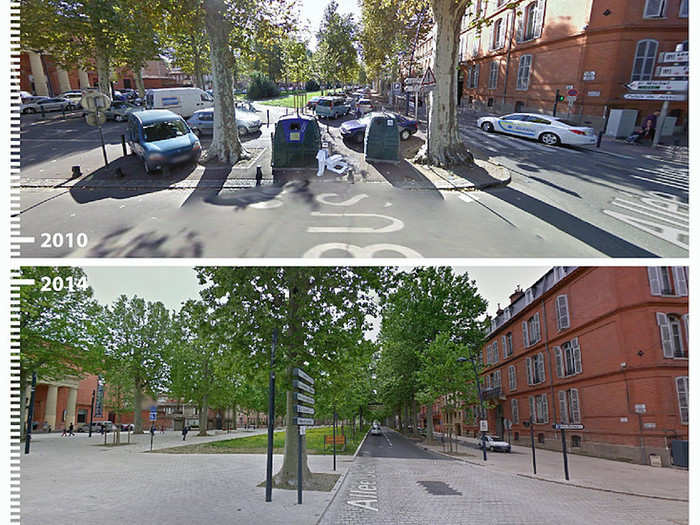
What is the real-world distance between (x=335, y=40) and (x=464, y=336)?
142ft

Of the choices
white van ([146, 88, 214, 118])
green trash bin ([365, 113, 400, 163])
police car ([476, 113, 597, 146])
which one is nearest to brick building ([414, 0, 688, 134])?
police car ([476, 113, 597, 146])

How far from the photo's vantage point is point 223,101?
16703 mm

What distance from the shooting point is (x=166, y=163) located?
1488cm

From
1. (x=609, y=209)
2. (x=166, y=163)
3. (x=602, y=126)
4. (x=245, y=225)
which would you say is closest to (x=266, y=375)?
(x=245, y=225)

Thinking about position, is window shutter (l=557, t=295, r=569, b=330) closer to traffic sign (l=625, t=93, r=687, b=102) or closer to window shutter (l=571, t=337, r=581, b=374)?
window shutter (l=571, t=337, r=581, b=374)

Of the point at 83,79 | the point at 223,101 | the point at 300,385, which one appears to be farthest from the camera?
the point at 83,79

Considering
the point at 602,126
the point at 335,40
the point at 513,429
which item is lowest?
the point at 513,429

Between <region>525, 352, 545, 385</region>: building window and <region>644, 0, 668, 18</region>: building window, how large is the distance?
2008cm

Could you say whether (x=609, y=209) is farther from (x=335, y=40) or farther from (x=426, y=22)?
(x=335, y=40)

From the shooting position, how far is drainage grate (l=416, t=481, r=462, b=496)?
33.3ft

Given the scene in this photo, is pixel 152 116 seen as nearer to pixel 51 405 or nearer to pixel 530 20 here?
pixel 530 20

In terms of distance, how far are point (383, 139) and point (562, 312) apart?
13.3 meters

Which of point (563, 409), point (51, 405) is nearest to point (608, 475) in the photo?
point (563, 409)

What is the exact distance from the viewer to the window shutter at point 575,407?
20675mm
